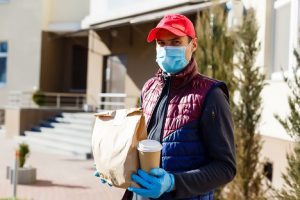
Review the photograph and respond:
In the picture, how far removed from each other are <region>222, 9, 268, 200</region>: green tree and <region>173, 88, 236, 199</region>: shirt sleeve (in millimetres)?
4003

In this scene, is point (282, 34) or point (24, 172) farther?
point (24, 172)

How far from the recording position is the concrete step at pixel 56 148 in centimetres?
1380

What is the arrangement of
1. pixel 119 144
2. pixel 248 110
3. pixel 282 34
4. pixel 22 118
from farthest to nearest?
pixel 22 118, pixel 282 34, pixel 248 110, pixel 119 144

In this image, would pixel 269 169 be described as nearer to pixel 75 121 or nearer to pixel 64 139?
pixel 64 139

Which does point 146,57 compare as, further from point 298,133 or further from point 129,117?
point 129,117

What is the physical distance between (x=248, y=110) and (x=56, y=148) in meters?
9.75

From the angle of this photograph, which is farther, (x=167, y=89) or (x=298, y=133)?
(x=298, y=133)

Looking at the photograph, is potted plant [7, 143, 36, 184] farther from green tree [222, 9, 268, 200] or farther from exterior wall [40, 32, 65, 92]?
exterior wall [40, 32, 65, 92]

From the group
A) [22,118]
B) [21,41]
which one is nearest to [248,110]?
[22,118]

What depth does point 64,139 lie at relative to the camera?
1559 centimetres

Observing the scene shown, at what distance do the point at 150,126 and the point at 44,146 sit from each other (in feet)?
44.5

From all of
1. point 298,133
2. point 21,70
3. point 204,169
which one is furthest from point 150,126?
point 21,70

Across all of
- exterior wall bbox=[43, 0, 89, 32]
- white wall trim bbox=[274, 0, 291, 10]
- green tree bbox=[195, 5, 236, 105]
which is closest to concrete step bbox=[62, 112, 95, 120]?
exterior wall bbox=[43, 0, 89, 32]

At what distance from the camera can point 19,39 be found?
866 inches
